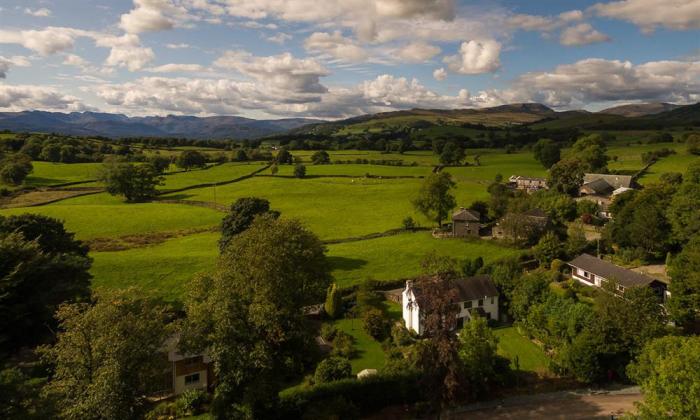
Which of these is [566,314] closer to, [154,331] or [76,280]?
[154,331]

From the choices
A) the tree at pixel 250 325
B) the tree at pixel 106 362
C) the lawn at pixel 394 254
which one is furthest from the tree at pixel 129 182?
the tree at pixel 106 362

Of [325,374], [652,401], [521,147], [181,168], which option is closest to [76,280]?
[325,374]

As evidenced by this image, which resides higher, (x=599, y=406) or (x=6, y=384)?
(x=6, y=384)

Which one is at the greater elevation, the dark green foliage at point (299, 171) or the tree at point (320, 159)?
the tree at point (320, 159)

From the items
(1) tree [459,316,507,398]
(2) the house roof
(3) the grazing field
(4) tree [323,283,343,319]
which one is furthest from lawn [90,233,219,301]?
(3) the grazing field

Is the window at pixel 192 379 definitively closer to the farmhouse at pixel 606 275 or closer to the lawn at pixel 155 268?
the lawn at pixel 155 268
